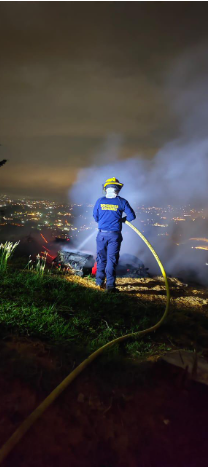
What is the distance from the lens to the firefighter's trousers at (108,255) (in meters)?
5.52

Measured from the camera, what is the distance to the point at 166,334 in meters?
3.40

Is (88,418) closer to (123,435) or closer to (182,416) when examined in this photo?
(123,435)

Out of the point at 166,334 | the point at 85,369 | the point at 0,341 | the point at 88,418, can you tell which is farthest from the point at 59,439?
the point at 166,334

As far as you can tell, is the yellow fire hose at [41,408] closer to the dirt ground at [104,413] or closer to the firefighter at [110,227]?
the dirt ground at [104,413]

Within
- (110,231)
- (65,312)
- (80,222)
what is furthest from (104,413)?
(80,222)

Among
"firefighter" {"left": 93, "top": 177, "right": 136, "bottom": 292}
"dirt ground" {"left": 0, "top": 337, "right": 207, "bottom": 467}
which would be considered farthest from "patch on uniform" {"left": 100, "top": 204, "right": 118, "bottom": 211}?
"dirt ground" {"left": 0, "top": 337, "right": 207, "bottom": 467}

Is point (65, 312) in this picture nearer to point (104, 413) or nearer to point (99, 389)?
point (99, 389)

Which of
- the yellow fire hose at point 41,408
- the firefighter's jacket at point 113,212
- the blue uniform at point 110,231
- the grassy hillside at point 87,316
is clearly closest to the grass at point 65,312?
the grassy hillside at point 87,316

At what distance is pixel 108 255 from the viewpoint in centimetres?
568

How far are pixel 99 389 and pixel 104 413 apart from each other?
249mm

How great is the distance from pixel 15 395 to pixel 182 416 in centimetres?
137

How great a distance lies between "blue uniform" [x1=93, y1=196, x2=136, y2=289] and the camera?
5.62 metres

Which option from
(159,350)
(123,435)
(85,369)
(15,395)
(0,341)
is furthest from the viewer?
(159,350)

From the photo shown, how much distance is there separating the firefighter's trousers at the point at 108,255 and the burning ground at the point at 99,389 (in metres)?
1.66
